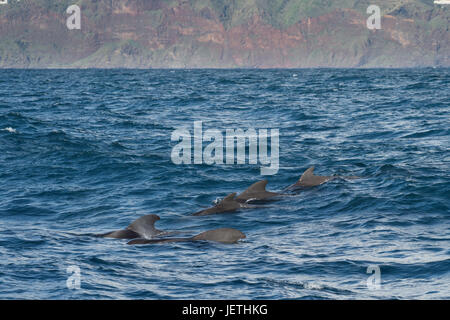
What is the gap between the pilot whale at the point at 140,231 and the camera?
47.9 feet

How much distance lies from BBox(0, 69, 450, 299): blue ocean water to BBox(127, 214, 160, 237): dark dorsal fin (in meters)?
0.71

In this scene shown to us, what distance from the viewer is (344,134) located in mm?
30594

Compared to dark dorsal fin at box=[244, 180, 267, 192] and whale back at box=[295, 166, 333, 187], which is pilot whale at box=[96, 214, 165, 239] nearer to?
dark dorsal fin at box=[244, 180, 267, 192]

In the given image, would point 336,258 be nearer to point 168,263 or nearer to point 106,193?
point 168,263

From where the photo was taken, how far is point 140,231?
48.3 feet

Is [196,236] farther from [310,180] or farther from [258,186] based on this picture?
[310,180]

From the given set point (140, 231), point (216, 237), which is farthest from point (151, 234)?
point (216, 237)

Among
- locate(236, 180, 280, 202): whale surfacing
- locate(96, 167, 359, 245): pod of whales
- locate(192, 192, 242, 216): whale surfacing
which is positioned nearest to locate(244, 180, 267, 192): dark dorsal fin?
locate(236, 180, 280, 202): whale surfacing

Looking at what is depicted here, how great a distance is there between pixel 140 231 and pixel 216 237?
6.42 feet
